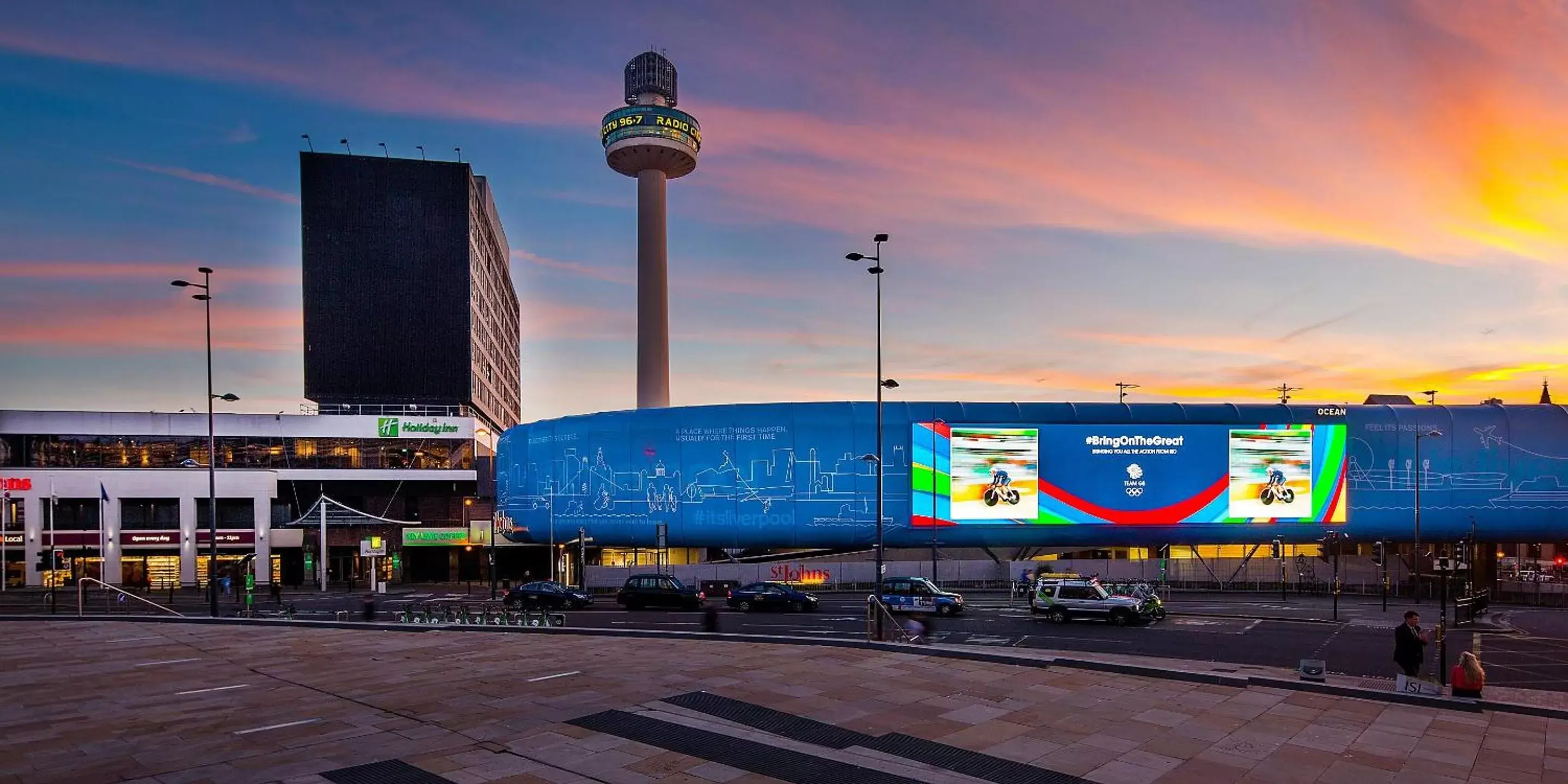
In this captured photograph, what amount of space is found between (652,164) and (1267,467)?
2959 inches

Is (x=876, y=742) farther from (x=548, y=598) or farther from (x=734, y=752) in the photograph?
(x=548, y=598)

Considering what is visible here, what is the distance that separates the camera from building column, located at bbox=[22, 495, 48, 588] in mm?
66688

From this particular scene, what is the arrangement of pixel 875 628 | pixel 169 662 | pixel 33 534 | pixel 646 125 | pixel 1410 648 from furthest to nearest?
pixel 646 125 → pixel 33 534 → pixel 875 628 → pixel 169 662 → pixel 1410 648

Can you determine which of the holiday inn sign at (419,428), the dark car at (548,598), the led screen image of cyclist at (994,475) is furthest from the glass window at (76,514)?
the led screen image of cyclist at (994,475)

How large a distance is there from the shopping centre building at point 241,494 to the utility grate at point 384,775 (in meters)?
55.1

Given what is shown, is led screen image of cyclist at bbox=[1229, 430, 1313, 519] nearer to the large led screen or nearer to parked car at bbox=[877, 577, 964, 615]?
the large led screen

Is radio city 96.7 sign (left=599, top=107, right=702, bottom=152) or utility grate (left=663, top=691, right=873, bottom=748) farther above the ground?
radio city 96.7 sign (left=599, top=107, right=702, bottom=152)

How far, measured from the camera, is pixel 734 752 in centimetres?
1488

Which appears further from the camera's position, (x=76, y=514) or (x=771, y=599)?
(x=76, y=514)

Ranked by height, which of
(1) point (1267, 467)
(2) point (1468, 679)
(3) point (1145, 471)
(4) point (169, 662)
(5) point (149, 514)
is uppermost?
(1) point (1267, 467)

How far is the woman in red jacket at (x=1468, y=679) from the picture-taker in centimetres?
1789

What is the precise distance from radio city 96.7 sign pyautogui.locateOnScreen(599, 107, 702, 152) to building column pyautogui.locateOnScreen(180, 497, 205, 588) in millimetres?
61594

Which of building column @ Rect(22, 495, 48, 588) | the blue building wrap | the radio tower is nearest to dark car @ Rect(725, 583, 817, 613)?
the blue building wrap

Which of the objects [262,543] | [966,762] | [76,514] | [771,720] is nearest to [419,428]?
[262,543]
